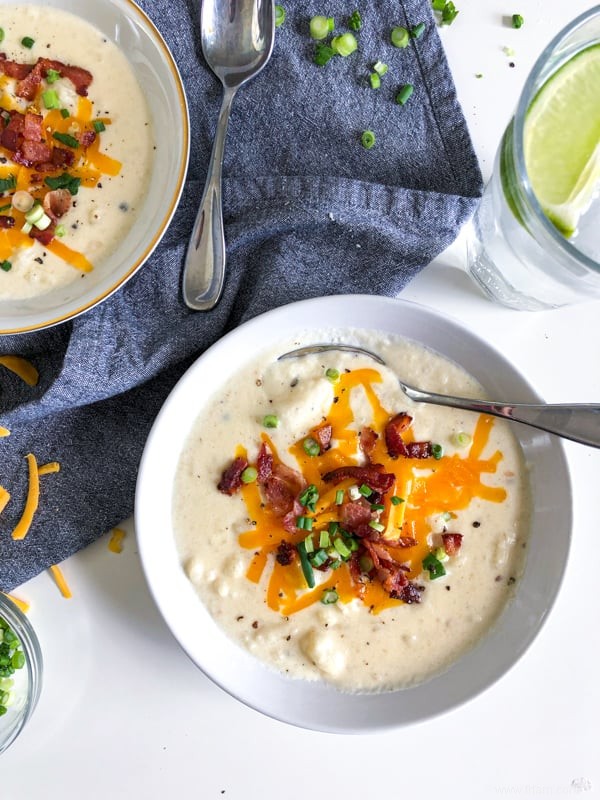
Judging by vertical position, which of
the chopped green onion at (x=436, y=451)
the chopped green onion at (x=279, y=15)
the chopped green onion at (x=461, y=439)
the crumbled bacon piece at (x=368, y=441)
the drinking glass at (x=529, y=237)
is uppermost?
the chopped green onion at (x=279, y=15)

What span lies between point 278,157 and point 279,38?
0.37 meters

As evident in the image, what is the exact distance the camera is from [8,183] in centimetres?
229

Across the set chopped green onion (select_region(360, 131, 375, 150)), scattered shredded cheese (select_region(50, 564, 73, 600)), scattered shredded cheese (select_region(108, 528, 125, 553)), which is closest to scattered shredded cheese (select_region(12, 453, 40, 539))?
scattered shredded cheese (select_region(50, 564, 73, 600))

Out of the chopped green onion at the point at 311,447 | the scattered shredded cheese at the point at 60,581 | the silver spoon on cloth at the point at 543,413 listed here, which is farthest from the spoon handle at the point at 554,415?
the scattered shredded cheese at the point at 60,581

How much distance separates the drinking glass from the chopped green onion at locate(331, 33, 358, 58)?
0.63 m

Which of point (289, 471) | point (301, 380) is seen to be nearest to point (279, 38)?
point (301, 380)

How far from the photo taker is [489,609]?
2.26 meters

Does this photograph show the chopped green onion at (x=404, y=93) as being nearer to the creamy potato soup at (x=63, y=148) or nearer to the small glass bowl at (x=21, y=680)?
the creamy potato soup at (x=63, y=148)

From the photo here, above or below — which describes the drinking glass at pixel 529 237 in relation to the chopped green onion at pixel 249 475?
above

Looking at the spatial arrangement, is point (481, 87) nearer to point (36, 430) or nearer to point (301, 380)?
point (301, 380)

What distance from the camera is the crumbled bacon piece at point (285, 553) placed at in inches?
85.3

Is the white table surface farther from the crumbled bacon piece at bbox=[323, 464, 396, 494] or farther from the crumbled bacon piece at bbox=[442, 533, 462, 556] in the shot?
the crumbled bacon piece at bbox=[323, 464, 396, 494]

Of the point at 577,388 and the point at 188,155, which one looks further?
the point at 577,388

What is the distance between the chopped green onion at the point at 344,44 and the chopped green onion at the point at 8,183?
3.50 ft
